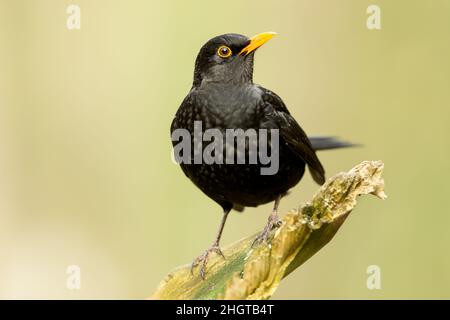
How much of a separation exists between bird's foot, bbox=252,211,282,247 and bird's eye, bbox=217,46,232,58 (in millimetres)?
1138

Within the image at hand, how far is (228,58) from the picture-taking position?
15.5ft

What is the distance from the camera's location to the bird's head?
15.4 feet

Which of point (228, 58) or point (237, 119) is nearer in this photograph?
point (237, 119)

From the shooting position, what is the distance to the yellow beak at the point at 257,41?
463cm

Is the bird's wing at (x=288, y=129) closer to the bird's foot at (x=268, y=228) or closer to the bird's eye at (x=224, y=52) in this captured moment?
the bird's eye at (x=224, y=52)

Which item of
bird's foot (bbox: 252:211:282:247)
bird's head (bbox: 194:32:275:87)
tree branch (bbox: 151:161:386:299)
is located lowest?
bird's foot (bbox: 252:211:282:247)

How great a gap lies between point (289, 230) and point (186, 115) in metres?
1.74

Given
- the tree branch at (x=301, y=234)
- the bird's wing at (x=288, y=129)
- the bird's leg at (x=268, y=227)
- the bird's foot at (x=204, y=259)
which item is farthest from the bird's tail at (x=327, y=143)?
the tree branch at (x=301, y=234)

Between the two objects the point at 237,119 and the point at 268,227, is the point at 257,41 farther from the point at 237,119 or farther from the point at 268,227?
the point at 268,227

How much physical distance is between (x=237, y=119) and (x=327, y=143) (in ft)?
5.06

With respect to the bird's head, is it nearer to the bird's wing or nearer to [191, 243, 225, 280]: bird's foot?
the bird's wing

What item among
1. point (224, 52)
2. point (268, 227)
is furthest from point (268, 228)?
point (224, 52)

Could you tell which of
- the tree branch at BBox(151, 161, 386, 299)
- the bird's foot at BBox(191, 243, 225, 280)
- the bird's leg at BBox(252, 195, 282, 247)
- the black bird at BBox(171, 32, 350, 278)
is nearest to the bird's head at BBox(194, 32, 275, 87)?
the black bird at BBox(171, 32, 350, 278)
